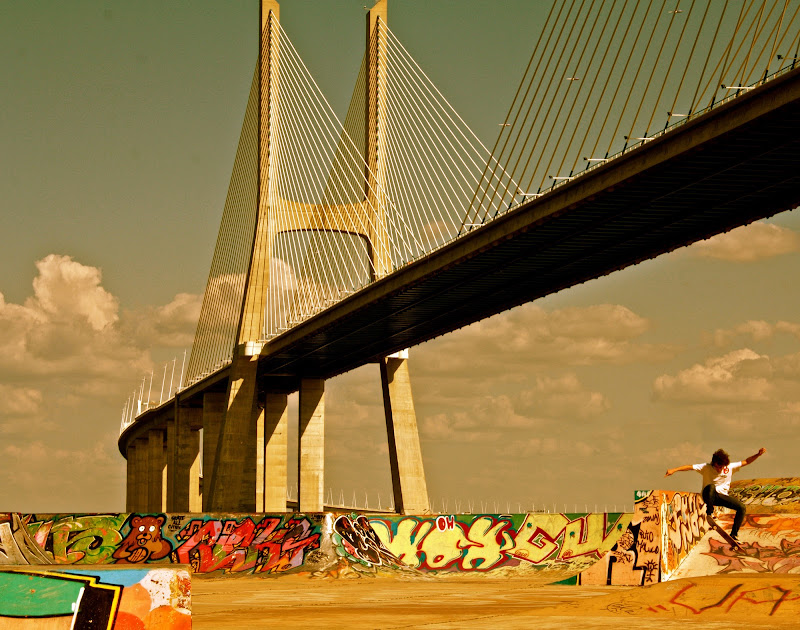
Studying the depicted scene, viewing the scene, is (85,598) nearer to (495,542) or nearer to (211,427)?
(495,542)

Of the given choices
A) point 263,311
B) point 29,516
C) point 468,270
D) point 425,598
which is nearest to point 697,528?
point 425,598

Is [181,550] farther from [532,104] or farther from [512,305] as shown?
[512,305]

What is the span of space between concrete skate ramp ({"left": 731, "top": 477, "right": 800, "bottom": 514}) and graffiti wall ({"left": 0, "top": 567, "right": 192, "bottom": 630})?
17.9m

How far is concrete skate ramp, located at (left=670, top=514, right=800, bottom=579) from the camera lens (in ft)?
55.7

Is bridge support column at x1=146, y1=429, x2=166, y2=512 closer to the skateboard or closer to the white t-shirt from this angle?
the skateboard

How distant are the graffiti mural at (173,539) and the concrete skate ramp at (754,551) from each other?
9391 mm

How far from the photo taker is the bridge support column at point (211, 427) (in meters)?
66.4

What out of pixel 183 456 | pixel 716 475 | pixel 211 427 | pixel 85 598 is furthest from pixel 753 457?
pixel 183 456

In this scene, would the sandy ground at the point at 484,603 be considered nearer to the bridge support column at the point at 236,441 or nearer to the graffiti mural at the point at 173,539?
the graffiti mural at the point at 173,539

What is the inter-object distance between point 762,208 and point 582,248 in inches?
271

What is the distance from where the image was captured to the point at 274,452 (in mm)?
71875

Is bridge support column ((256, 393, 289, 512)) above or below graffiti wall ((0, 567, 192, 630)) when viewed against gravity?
above

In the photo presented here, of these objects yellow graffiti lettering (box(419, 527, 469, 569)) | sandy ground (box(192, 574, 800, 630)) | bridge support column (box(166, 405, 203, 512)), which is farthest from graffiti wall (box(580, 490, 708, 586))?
bridge support column (box(166, 405, 203, 512))

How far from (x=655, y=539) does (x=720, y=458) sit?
77.1 inches
